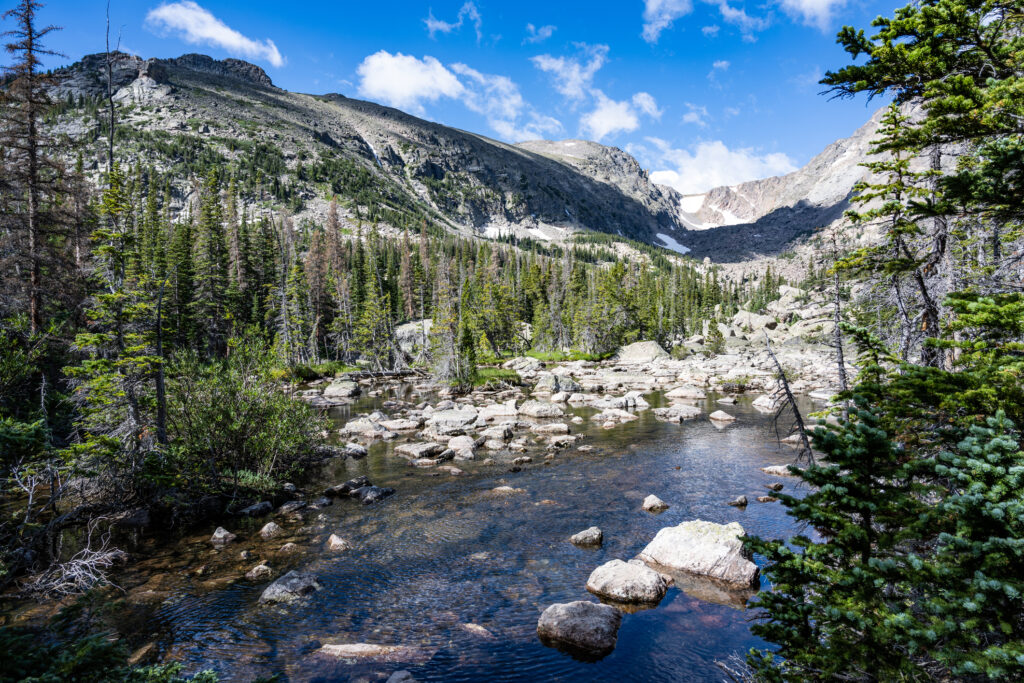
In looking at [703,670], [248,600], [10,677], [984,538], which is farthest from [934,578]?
[248,600]

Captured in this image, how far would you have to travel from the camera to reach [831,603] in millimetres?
4816

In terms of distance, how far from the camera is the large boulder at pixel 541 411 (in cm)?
3287

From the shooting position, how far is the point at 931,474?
5461 mm

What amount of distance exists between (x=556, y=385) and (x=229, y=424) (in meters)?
30.5

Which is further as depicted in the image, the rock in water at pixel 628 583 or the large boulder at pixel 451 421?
the large boulder at pixel 451 421

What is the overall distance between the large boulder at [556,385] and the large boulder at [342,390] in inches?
683

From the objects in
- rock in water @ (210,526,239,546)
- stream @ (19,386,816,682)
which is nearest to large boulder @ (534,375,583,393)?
stream @ (19,386,816,682)

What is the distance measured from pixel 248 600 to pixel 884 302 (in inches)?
653

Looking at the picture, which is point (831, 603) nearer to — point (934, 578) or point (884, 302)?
point (934, 578)

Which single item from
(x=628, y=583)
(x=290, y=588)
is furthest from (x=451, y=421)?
(x=628, y=583)

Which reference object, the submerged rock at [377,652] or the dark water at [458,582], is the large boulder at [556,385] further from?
the submerged rock at [377,652]

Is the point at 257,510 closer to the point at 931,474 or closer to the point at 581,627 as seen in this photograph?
the point at 581,627

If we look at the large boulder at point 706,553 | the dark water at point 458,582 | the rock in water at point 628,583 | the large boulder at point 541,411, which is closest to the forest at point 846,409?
the large boulder at point 706,553

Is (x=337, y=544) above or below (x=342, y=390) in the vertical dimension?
above
